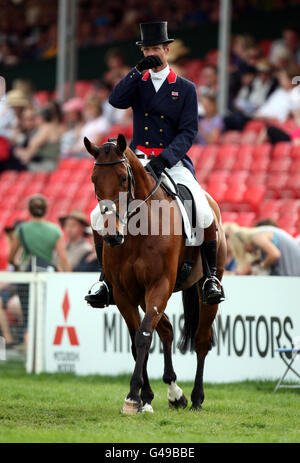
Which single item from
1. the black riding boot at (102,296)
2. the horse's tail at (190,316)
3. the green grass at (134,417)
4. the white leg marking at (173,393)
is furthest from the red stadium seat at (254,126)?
the white leg marking at (173,393)

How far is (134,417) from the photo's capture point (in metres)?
7.55

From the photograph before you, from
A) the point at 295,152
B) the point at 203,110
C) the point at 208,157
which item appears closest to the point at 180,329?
the point at 295,152

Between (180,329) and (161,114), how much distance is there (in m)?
3.52

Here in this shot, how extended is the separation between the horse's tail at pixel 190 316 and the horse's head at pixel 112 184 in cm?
200

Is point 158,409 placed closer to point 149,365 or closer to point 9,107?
point 149,365

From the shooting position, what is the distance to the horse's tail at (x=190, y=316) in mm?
9250

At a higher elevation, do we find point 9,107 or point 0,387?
point 9,107

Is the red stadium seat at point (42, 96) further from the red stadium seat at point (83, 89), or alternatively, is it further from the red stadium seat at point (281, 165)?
the red stadium seat at point (281, 165)

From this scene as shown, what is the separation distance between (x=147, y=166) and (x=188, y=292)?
5.35ft

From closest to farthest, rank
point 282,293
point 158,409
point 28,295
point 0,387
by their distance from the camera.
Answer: point 158,409, point 0,387, point 282,293, point 28,295

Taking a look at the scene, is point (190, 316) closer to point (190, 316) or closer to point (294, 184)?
point (190, 316)

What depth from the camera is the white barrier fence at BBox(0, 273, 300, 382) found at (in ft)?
34.9

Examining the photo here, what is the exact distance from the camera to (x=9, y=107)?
21.7 metres
